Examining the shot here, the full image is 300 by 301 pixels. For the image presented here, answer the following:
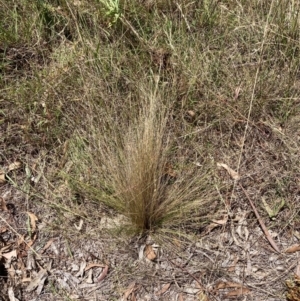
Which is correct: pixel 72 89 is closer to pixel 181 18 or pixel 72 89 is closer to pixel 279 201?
pixel 181 18

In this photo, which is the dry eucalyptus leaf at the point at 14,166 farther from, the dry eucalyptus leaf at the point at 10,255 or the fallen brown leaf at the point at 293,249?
the fallen brown leaf at the point at 293,249

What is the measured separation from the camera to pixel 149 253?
2.28m

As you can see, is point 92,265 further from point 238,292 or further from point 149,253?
point 238,292

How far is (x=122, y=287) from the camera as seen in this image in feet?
7.18

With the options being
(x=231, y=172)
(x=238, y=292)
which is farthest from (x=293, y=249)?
(x=231, y=172)

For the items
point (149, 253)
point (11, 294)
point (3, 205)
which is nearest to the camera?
point (11, 294)

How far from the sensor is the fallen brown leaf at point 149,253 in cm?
227

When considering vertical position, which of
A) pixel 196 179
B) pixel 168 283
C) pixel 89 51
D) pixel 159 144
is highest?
pixel 89 51

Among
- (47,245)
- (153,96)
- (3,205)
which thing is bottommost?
(47,245)

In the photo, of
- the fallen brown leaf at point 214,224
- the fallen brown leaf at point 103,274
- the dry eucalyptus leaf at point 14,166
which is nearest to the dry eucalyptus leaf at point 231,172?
the fallen brown leaf at point 214,224

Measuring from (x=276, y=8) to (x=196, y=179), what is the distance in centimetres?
123

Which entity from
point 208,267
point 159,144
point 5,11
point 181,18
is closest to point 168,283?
point 208,267

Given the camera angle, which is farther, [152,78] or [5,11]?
[5,11]

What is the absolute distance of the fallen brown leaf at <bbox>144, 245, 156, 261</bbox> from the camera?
2268mm
